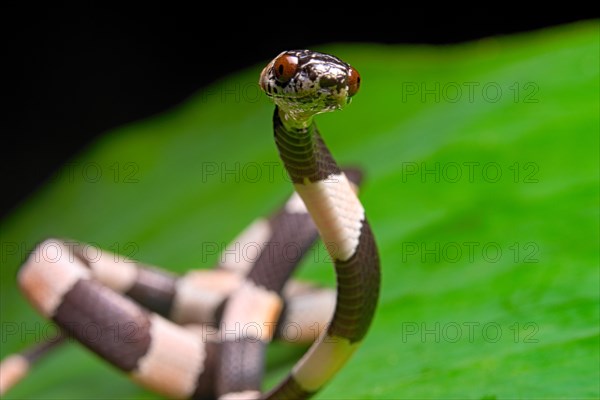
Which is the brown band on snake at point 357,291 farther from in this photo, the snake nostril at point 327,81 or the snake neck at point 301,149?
the snake nostril at point 327,81

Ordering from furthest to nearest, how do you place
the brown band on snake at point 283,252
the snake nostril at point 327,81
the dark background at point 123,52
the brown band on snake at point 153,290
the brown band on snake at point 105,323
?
the dark background at point 123,52 < the brown band on snake at point 153,290 < the brown band on snake at point 283,252 < the brown band on snake at point 105,323 < the snake nostril at point 327,81

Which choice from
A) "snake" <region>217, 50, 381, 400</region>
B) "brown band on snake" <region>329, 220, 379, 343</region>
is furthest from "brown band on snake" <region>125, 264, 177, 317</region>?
"brown band on snake" <region>329, 220, 379, 343</region>

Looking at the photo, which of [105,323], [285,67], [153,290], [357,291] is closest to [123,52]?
[153,290]

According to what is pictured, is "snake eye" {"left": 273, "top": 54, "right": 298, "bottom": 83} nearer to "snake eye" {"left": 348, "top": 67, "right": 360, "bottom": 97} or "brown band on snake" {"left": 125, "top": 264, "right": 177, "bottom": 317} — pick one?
"snake eye" {"left": 348, "top": 67, "right": 360, "bottom": 97}

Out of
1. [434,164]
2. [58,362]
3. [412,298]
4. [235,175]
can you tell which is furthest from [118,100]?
[412,298]

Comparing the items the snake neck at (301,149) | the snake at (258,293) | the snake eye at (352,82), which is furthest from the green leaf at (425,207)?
the snake eye at (352,82)

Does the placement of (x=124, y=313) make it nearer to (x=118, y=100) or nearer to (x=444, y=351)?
(x=444, y=351)

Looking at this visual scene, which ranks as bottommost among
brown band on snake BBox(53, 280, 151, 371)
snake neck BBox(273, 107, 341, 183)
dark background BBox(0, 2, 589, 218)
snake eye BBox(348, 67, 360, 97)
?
dark background BBox(0, 2, 589, 218)
